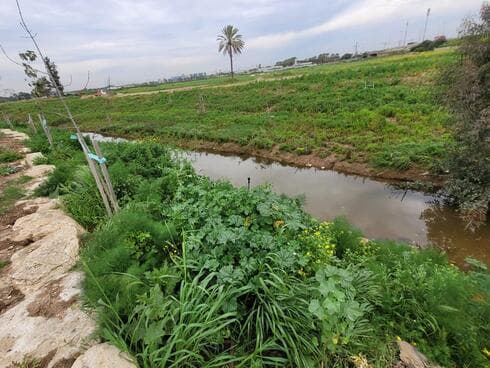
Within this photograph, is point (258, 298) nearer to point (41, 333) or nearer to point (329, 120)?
point (41, 333)

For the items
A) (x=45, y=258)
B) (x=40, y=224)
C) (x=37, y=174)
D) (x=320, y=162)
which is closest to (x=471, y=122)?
(x=320, y=162)

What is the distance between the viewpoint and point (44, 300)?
2633 millimetres

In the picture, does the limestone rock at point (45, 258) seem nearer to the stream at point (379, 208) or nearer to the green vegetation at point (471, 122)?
the stream at point (379, 208)

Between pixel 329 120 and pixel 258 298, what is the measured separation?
1189 centimetres

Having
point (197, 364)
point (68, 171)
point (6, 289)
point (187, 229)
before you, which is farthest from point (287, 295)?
point (68, 171)

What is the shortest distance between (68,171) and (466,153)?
9.24 m

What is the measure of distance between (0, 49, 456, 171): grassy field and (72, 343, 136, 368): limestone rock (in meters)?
3.13

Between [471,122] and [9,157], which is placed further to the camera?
[9,157]

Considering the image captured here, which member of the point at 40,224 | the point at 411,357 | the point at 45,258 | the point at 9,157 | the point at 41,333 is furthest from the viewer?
the point at 9,157

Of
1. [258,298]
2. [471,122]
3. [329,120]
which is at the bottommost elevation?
[329,120]

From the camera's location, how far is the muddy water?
5348 mm

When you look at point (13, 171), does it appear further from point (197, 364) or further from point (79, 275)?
point (197, 364)

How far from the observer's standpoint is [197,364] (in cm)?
192

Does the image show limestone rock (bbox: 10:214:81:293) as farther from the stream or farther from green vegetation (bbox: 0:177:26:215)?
the stream
